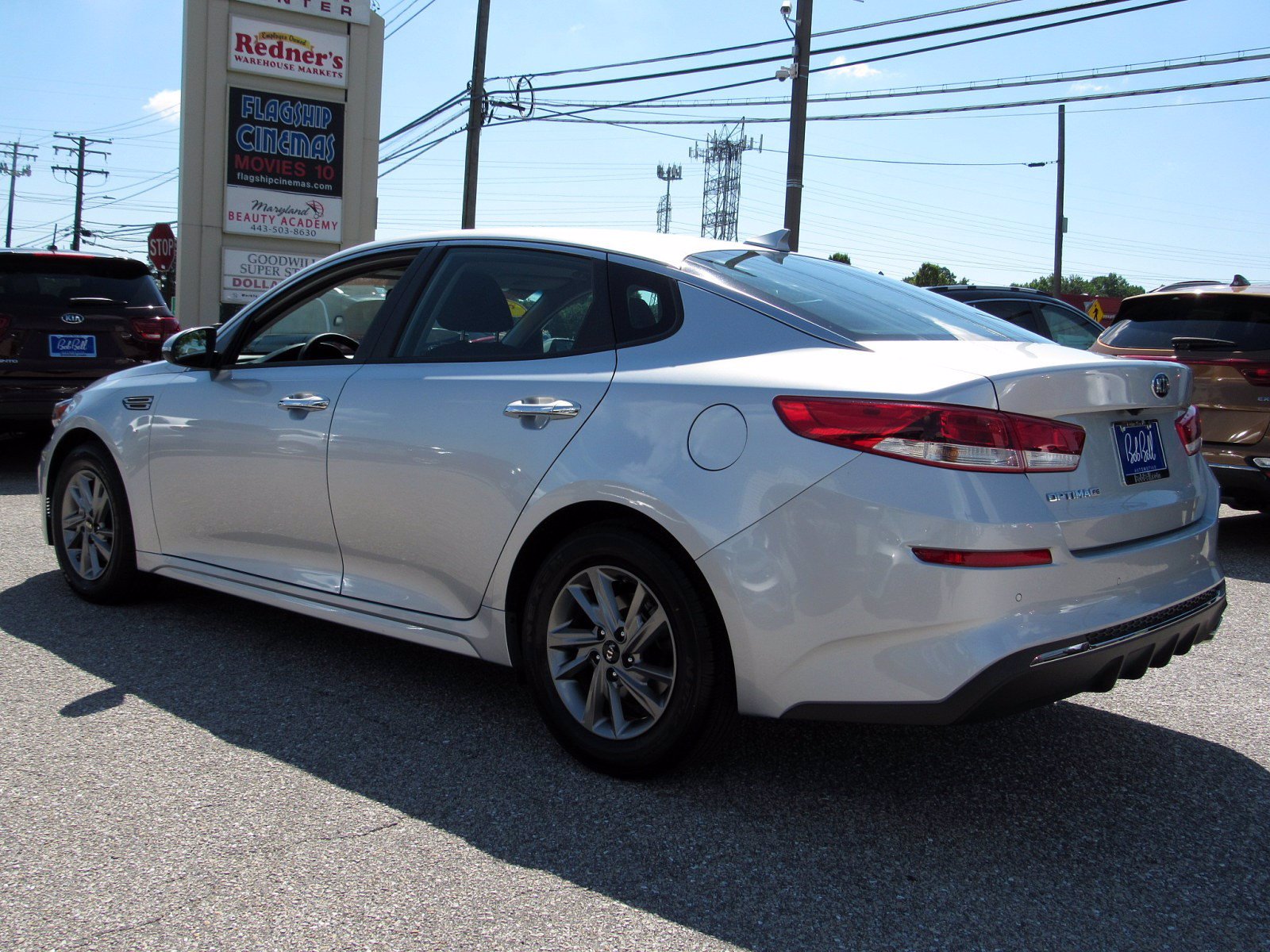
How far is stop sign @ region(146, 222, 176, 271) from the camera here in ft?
77.3

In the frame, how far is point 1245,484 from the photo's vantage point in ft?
22.6

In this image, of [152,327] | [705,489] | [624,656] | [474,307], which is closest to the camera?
[705,489]

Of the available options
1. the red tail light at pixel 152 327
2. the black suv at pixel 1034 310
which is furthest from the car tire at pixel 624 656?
the black suv at pixel 1034 310

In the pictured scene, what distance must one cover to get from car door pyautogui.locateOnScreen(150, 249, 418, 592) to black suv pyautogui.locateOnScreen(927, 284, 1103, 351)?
7787 mm

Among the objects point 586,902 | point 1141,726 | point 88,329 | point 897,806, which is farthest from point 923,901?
point 88,329

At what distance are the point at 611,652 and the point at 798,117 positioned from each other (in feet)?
44.5

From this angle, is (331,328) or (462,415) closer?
(462,415)

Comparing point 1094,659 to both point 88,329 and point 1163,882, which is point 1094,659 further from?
point 88,329

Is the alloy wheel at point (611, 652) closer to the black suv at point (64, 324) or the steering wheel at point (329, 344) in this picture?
the steering wheel at point (329, 344)

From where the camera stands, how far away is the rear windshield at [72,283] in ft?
29.2

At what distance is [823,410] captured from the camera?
2.86 m

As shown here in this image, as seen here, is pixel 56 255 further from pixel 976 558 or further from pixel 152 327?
pixel 976 558

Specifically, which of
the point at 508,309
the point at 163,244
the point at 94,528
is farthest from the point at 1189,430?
the point at 163,244

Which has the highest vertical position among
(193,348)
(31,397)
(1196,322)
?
(1196,322)
